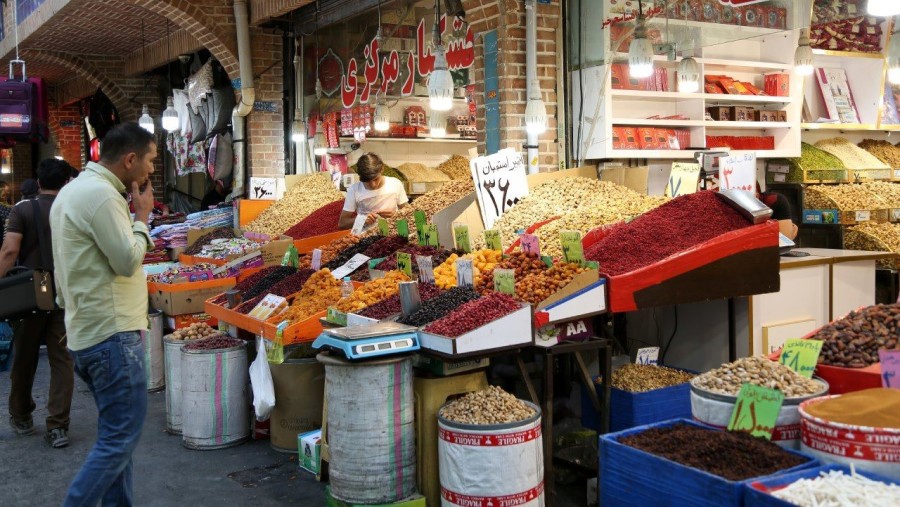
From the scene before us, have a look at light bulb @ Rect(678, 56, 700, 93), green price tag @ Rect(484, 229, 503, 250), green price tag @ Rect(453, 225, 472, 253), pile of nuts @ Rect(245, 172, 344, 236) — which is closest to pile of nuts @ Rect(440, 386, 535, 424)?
green price tag @ Rect(484, 229, 503, 250)

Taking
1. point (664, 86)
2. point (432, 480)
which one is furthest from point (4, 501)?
point (664, 86)

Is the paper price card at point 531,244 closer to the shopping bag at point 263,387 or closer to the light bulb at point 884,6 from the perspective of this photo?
the shopping bag at point 263,387

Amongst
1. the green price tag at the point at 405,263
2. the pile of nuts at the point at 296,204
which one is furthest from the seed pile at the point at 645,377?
the pile of nuts at the point at 296,204

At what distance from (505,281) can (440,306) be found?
33 centimetres

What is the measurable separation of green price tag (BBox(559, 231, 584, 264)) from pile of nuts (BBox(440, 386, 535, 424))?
2.51 ft

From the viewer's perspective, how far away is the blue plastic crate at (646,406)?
4047 millimetres

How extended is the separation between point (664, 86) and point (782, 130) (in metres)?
1.58

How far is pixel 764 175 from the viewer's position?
8.19 metres

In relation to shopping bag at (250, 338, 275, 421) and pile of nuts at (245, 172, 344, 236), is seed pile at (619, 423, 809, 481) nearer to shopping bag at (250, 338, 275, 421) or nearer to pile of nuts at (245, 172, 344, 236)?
shopping bag at (250, 338, 275, 421)

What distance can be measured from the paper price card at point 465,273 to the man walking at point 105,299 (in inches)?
61.2

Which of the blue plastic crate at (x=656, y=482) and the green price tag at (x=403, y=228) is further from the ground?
the green price tag at (x=403, y=228)

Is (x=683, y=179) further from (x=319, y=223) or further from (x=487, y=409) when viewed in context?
(x=319, y=223)

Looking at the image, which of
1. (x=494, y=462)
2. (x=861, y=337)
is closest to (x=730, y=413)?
(x=861, y=337)

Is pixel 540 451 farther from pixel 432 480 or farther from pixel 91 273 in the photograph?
pixel 91 273
